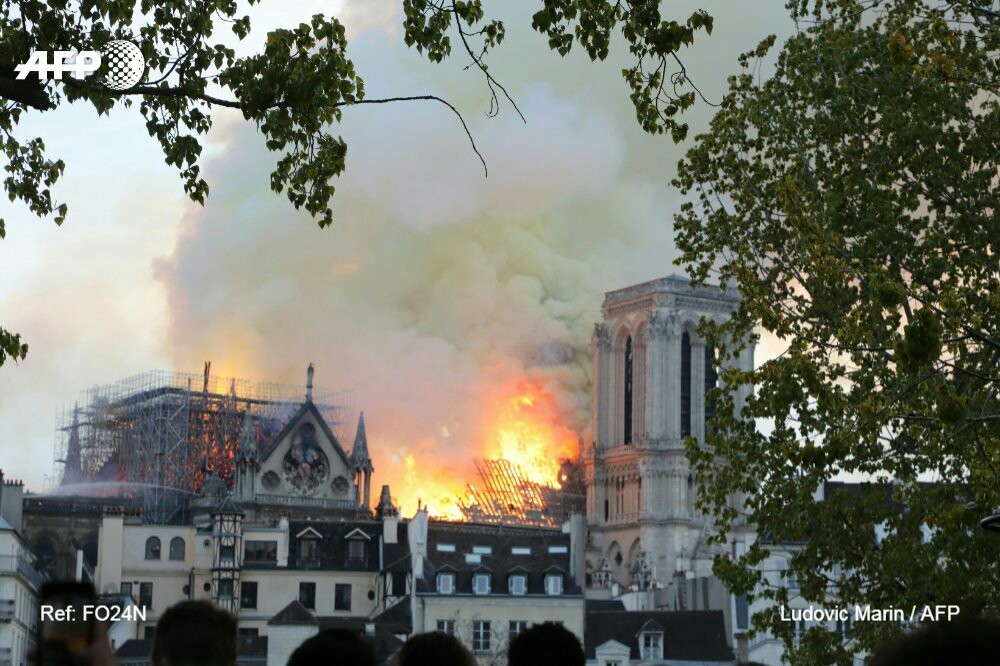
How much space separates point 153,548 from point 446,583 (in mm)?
13575

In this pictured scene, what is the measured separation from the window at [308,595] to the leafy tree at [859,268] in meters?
47.8

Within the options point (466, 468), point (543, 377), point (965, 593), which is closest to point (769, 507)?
point (965, 593)

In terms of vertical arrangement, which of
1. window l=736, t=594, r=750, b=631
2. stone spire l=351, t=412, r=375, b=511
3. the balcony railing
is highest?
stone spire l=351, t=412, r=375, b=511

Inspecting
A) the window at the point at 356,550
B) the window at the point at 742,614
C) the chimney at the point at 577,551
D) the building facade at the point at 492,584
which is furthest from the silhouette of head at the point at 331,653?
the window at the point at 356,550

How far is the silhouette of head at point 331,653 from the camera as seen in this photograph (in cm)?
711

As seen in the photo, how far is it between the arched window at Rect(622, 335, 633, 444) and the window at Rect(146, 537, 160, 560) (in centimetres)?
8035

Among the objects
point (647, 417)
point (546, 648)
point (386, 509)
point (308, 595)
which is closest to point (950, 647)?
point (546, 648)

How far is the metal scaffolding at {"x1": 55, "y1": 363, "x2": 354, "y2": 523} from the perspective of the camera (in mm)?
99062

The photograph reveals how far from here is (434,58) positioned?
1586 cm

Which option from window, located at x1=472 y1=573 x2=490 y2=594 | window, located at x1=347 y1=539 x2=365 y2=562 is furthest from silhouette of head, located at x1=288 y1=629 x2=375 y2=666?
window, located at x1=347 y1=539 x2=365 y2=562

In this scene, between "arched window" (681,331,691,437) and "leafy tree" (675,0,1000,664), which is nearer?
"leafy tree" (675,0,1000,664)

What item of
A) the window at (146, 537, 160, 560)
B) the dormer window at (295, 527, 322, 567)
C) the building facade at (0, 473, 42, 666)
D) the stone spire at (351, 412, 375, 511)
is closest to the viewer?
the building facade at (0, 473, 42, 666)

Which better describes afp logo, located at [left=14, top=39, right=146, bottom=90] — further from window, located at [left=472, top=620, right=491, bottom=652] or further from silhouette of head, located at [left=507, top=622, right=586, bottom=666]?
window, located at [left=472, top=620, right=491, bottom=652]

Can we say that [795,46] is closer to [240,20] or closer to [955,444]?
[955,444]
